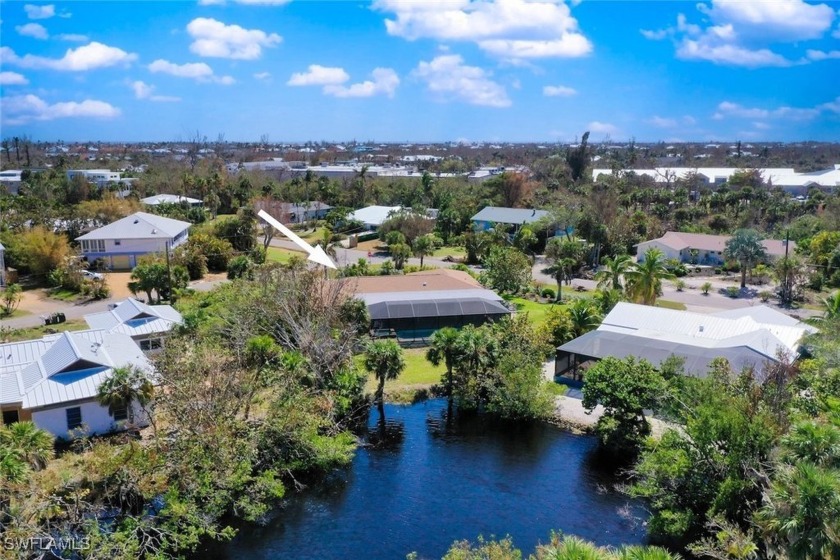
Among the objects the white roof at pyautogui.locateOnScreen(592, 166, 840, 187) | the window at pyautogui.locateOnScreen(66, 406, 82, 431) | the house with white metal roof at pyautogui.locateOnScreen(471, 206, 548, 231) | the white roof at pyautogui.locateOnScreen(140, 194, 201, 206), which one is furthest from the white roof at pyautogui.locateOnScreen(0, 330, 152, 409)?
the white roof at pyautogui.locateOnScreen(592, 166, 840, 187)

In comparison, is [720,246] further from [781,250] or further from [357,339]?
[357,339]

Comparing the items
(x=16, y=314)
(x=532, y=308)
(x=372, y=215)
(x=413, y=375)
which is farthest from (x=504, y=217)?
(x=16, y=314)

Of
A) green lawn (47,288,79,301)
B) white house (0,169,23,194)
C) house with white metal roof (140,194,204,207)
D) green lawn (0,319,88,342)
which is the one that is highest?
white house (0,169,23,194)

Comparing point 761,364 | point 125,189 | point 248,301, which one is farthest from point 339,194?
point 761,364

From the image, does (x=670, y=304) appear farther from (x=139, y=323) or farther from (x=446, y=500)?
(x=139, y=323)

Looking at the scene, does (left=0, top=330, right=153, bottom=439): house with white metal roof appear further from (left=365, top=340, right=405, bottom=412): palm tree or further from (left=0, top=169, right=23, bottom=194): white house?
(left=0, top=169, right=23, bottom=194): white house

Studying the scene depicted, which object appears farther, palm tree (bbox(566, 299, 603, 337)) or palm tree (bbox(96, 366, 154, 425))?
palm tree (bbox(566, 299, 603, 337))
